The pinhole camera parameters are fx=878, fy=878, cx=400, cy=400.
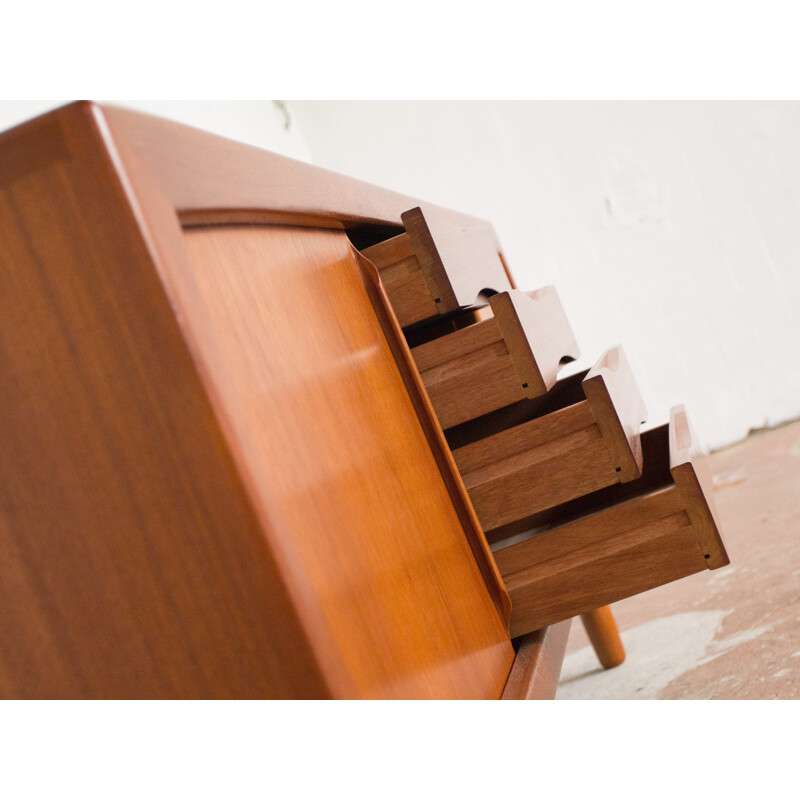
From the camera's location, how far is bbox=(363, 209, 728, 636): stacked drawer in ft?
2.13

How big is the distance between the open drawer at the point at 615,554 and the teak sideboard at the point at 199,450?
72 millimetres

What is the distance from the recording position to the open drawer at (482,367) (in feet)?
2.22

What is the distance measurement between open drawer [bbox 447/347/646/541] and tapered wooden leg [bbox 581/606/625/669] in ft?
1.71

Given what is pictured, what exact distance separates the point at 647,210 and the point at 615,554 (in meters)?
1.92

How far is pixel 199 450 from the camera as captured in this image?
32cm

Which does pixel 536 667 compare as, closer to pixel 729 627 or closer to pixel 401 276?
pixel 401 276

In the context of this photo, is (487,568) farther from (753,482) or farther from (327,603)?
(753,482)

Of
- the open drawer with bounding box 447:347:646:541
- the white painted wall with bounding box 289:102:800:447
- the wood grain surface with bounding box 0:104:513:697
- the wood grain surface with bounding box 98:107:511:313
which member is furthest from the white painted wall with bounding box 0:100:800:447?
the wood grain surface with bounding box 0:104:513:697

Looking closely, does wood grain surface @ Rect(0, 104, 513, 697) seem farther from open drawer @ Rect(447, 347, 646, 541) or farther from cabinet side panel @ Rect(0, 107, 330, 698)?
open drawer @ Rect(447, 347, 646, 541)

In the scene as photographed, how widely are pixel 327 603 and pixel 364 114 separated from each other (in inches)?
92.7

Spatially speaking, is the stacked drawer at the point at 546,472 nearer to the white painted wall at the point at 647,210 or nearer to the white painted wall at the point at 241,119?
the white painted wall at the point at 241,119

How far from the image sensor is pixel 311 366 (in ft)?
1.54

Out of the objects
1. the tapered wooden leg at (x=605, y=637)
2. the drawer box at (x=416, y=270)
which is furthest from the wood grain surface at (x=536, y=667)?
the tapered wooden leg at (x=605, y=637)
